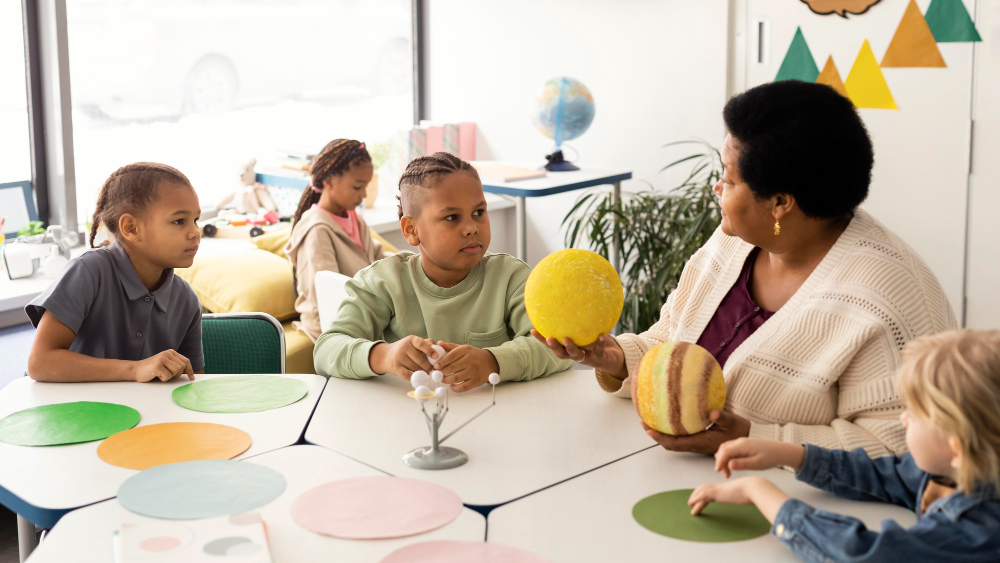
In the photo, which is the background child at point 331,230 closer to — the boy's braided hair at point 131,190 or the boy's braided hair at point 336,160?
the boy's braided hair at point 336,160

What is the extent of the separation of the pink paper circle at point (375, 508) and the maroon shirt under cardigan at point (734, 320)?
63 centimetres

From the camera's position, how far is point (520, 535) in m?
1.11

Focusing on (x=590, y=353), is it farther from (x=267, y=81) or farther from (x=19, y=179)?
(x=267, y=81)

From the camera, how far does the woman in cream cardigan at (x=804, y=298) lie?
1337 mm

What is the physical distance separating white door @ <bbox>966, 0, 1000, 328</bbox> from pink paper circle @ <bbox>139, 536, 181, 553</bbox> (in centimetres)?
344

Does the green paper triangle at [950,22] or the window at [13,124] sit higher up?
the green paper triangle at [950,22]

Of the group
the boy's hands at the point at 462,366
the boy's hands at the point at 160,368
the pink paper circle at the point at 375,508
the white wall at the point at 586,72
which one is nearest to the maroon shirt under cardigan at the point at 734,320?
the boy's hands at the point at 462,366

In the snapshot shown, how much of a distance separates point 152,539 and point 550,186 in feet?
8.82

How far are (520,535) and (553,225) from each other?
3846 mm

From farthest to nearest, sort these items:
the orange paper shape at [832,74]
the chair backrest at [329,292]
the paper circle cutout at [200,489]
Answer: the orange paper shape at [832,74]
the chair backrest at [329,292]
the paper circle cutout at [200,489]

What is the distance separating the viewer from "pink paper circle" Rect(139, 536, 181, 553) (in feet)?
3.44

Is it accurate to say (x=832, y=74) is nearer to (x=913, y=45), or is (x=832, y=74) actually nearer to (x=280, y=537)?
(x=913, y=45)

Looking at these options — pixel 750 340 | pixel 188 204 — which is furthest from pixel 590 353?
pixel 188 204

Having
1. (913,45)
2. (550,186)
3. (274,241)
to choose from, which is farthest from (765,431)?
(913,45)
